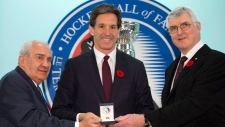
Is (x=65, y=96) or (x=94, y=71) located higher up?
(x=94, y=71)

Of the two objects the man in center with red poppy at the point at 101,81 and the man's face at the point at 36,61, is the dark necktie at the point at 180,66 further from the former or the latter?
the man's face at the point at 36,61

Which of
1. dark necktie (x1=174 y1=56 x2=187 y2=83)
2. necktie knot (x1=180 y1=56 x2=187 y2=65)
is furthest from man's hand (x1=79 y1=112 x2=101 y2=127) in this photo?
necktie knot (x1=180 y1=56 x2=187 y2=65)

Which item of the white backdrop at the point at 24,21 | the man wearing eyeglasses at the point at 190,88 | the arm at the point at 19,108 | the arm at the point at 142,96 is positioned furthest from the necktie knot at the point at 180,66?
the white backdrop at the point at 24,21

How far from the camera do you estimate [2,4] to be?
12.8 ft

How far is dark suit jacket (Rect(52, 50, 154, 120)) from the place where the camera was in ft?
8.54

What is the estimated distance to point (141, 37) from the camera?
13.0 feet

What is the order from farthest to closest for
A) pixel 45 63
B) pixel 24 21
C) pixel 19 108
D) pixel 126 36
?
pixel 24 21 → pixel 126 36 → pixel 45 63 → pixel 19 108

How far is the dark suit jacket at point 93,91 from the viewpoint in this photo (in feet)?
8.54

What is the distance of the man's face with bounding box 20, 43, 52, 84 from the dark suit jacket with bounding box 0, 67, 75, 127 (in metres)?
0.15

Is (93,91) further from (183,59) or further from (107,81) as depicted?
(183,59)

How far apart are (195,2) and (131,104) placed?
6.33ft

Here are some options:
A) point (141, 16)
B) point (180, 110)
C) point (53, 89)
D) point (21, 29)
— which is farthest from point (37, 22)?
point (180, 110)

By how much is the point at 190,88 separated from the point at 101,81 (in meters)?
0.67

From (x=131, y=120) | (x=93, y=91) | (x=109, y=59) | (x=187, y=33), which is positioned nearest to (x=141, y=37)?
(x=109, y=59)
